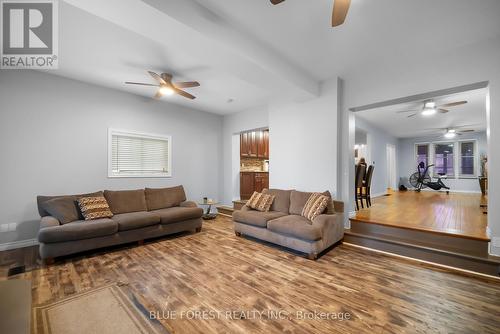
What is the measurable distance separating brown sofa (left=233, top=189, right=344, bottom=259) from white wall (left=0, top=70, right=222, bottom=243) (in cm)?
256

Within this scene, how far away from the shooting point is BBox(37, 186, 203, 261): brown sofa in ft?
9.41

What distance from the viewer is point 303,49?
299cm

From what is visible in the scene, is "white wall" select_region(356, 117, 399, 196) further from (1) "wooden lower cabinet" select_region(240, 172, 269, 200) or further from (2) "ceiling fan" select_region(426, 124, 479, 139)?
(1) "wooden lower cabinet" select_region(240, 172, 269, 200)

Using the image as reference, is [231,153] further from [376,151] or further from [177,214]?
[376,151]

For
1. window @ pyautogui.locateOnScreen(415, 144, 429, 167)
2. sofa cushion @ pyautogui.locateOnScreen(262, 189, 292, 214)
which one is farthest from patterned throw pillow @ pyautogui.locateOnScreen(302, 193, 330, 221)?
window @ pyautogui.locateOnScreen(415, 144, 429, 167)

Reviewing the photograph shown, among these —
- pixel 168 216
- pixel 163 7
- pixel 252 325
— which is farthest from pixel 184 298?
pixel 163 7

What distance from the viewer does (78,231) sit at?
2953 mm

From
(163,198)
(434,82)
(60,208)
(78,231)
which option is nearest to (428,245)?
(434,82)

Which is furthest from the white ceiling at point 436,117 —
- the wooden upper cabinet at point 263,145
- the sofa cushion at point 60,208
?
the sofa cushion at point 60,208

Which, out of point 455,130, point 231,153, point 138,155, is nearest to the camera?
point 138,155

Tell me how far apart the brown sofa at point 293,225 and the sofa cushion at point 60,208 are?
8.64 ft

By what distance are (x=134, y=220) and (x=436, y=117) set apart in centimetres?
837

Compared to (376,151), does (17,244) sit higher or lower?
lower

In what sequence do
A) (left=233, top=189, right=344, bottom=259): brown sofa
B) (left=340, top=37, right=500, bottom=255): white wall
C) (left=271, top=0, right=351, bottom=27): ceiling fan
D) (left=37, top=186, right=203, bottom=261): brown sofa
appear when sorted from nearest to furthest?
(left=271, top=0, right=351, bottom=27): ceiling fan < (left=340, top=37, right=500, bottom=255): white wall < (left=37, top=186, right=203, bottom=261): brown sofa < (left=233, top=189, right=344, bottom=259): brown sofa
